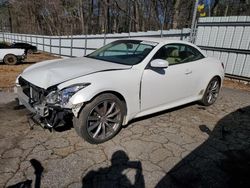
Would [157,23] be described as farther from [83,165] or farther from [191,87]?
[83,165]

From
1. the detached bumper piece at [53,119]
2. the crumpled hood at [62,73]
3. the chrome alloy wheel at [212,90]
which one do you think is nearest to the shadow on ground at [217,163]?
the chrome alloy wheel at [212,90]

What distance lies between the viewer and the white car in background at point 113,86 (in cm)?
271

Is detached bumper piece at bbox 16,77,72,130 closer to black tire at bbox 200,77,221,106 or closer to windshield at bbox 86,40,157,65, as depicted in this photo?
windshield at bbox 86,40,157,65

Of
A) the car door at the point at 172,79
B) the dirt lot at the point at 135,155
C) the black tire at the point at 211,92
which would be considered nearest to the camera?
the dirt lot at the point at 135,155

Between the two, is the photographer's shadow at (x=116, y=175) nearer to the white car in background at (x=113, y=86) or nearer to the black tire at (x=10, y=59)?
the white car in background at (x=113, y=86)

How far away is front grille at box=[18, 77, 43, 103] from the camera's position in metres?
2.87

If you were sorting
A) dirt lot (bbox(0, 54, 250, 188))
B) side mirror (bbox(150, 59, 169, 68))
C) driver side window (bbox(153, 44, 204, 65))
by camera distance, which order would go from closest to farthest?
dirt lot (bbox(0, 54, 250, 188))
side mirror (bbox(150, 59, 169, 68))
driver side window (bbox(153, 44, 204, 65))

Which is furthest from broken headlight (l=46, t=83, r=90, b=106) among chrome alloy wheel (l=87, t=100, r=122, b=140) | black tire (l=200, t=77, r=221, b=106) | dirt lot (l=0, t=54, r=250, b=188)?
black tire (l=200, t=77, r=221, b=106)

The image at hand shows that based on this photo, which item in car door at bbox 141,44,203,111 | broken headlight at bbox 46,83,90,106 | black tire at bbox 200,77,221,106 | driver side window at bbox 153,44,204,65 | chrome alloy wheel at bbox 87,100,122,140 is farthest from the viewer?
black tire at bbox 200,77,221,106

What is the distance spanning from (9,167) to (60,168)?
23.8 inches

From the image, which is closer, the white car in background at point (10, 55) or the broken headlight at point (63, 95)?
the broken headlight at point (63, 95)

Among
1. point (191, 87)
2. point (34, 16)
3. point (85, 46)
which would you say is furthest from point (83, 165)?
point (34, 16)

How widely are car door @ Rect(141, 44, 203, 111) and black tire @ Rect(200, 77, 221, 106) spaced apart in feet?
1.87

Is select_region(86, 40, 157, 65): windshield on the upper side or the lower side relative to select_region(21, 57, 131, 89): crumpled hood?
upper
